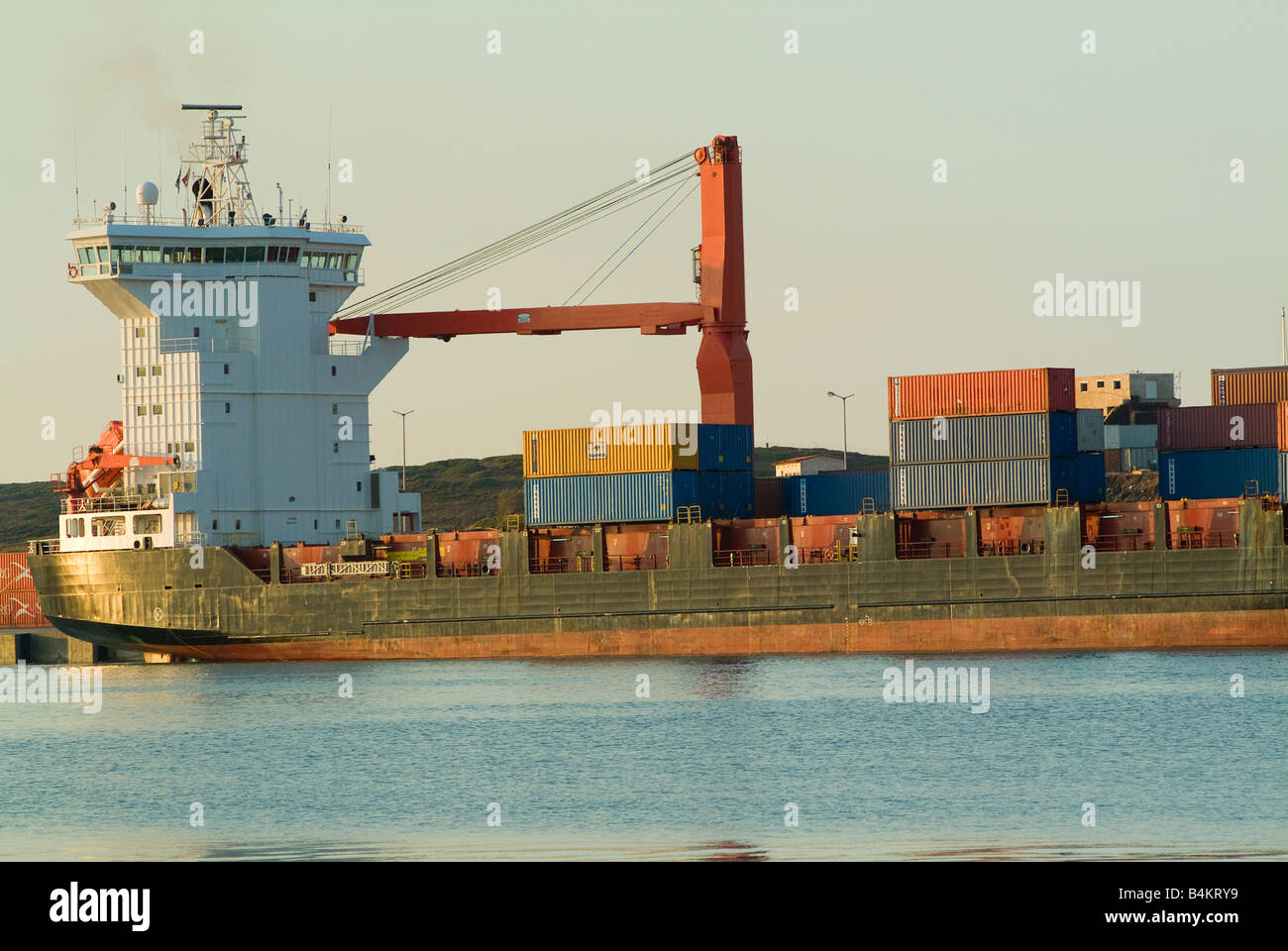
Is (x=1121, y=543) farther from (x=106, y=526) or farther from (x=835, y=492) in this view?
(x=106, y=526)

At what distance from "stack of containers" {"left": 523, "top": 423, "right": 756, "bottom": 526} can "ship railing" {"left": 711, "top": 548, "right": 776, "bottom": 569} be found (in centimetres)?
177

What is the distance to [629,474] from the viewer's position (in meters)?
48.6

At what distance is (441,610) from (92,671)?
46.7 feet

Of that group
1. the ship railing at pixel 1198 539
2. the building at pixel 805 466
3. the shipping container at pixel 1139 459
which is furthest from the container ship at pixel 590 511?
the shipping container at pixel 1139 459

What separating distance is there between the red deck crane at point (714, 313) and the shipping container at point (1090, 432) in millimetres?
10279

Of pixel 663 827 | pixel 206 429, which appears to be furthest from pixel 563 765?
pixel 206 429

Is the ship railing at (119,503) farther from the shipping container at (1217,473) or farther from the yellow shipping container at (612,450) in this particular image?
the shipping container at (1217,473)

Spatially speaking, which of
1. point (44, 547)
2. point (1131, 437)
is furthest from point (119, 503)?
point (1131, 437)

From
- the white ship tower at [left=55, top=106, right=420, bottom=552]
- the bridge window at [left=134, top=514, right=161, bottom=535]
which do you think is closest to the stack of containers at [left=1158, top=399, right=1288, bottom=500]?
the white ship tower at [left=55, top=106, right=420, bottom=552]

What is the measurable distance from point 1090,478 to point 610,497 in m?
13.7

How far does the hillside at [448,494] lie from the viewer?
488 ft
